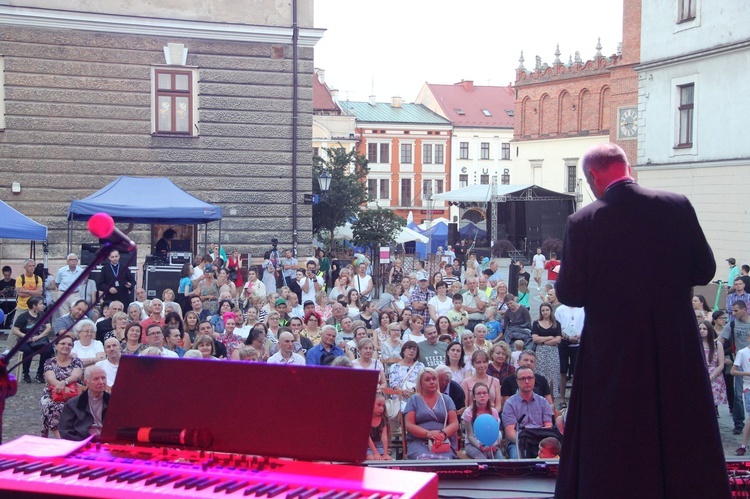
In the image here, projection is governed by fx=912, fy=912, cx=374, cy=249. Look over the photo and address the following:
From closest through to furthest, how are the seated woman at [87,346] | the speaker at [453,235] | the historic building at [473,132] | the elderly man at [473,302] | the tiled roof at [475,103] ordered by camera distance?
1. the seated woman at [87,346]
2. the elderly man at [473,302]
3. the speaker at [453,235]
4. the historic building at [473,132]
5. the tiled roof at [475,103]

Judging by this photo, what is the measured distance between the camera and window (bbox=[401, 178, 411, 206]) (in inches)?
3159

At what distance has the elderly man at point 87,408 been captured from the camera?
26.5 feet

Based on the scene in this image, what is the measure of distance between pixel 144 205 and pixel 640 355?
15862mm

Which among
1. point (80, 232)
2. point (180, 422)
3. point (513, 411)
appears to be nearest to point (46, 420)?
point (513, 411)

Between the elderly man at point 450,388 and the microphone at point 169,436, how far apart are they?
586 centimetres

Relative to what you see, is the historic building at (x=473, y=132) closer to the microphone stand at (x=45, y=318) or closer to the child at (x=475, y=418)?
the child at (x=475, y=418)

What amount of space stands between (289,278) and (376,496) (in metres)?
17.3

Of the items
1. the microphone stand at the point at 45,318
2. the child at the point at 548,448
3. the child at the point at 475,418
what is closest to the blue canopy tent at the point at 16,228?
the child at the point at 475,418

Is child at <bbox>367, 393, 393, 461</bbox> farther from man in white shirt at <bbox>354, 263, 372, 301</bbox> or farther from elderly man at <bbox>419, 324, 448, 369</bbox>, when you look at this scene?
man in white shirt at <bbox>354, 263, 372, 301</bbox>

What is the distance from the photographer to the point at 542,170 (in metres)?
64.2

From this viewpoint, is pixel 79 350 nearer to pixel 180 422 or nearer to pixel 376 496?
pixel 180 422

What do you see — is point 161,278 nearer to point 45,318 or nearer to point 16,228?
point 16,228

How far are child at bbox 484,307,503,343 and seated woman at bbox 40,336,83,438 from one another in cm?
584

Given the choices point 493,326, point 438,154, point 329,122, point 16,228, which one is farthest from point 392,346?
point 438,154
